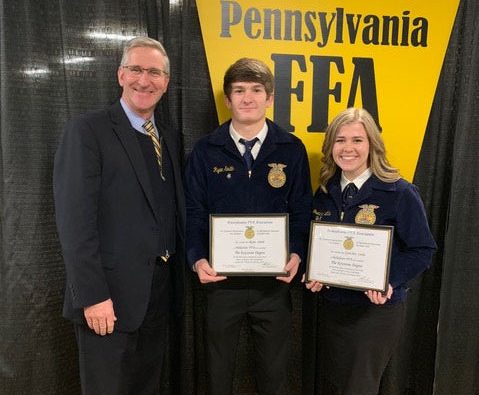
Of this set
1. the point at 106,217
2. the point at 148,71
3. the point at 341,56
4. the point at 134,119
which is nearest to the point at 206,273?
the point at 106,217

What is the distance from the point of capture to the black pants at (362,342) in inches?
59.5

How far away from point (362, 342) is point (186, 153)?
1135 millimetres

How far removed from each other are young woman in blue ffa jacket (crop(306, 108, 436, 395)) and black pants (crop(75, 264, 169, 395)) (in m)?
0.63

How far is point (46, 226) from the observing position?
1859mm

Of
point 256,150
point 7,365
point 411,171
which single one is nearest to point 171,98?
point 256,150

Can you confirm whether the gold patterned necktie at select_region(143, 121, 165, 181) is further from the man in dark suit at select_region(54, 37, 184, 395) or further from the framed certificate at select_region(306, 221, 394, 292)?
the framed certificate at select_region(306, 221, 394, 292)

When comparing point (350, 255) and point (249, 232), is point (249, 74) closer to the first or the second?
point (249, 232)

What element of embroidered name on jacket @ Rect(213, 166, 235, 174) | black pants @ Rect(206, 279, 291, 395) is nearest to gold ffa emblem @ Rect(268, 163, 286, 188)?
embroidered name on jacket @ Rect(213, 166, 235, 174)

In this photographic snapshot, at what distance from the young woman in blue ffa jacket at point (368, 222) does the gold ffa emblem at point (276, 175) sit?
0.65ft

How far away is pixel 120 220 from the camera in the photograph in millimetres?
1449

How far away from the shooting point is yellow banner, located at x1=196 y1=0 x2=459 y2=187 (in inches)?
76.5

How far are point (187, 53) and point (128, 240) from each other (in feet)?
3.14

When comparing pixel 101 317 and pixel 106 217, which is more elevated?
pixel 106 217

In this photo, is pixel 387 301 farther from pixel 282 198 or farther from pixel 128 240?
pixel 128 240
